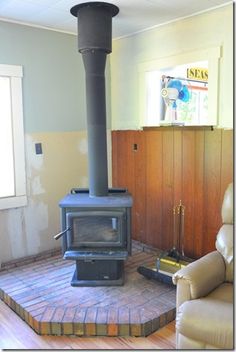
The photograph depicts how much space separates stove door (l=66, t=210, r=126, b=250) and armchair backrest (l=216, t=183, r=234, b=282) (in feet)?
2.53

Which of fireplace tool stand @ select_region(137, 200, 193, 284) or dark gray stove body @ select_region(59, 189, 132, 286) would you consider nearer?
dark gray stove body @ select_region(59, 189, 132, 286)

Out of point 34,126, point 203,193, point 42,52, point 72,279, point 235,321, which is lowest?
point 72,279

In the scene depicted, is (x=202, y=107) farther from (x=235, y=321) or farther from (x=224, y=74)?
(x=235, y=321)

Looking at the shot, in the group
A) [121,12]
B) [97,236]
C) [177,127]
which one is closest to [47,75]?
[121,12]

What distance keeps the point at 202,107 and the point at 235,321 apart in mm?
1990

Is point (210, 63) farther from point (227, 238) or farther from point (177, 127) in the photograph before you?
point (227, 238)

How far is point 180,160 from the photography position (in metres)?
3.27

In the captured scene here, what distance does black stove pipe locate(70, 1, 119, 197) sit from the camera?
2.76 m

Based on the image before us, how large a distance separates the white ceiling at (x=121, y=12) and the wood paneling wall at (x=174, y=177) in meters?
1.01

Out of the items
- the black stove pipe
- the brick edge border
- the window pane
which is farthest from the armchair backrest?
the window pane

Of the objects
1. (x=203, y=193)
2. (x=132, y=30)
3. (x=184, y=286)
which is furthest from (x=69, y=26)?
(x=184, y=286)

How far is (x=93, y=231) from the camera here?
285cm

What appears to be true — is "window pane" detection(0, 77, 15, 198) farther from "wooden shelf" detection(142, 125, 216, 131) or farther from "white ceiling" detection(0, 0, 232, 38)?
"wooden shelf" detection(142, 125, 216, 131)

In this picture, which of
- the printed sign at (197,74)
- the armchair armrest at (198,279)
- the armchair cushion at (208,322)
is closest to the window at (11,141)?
the printed sign at (197,74)
